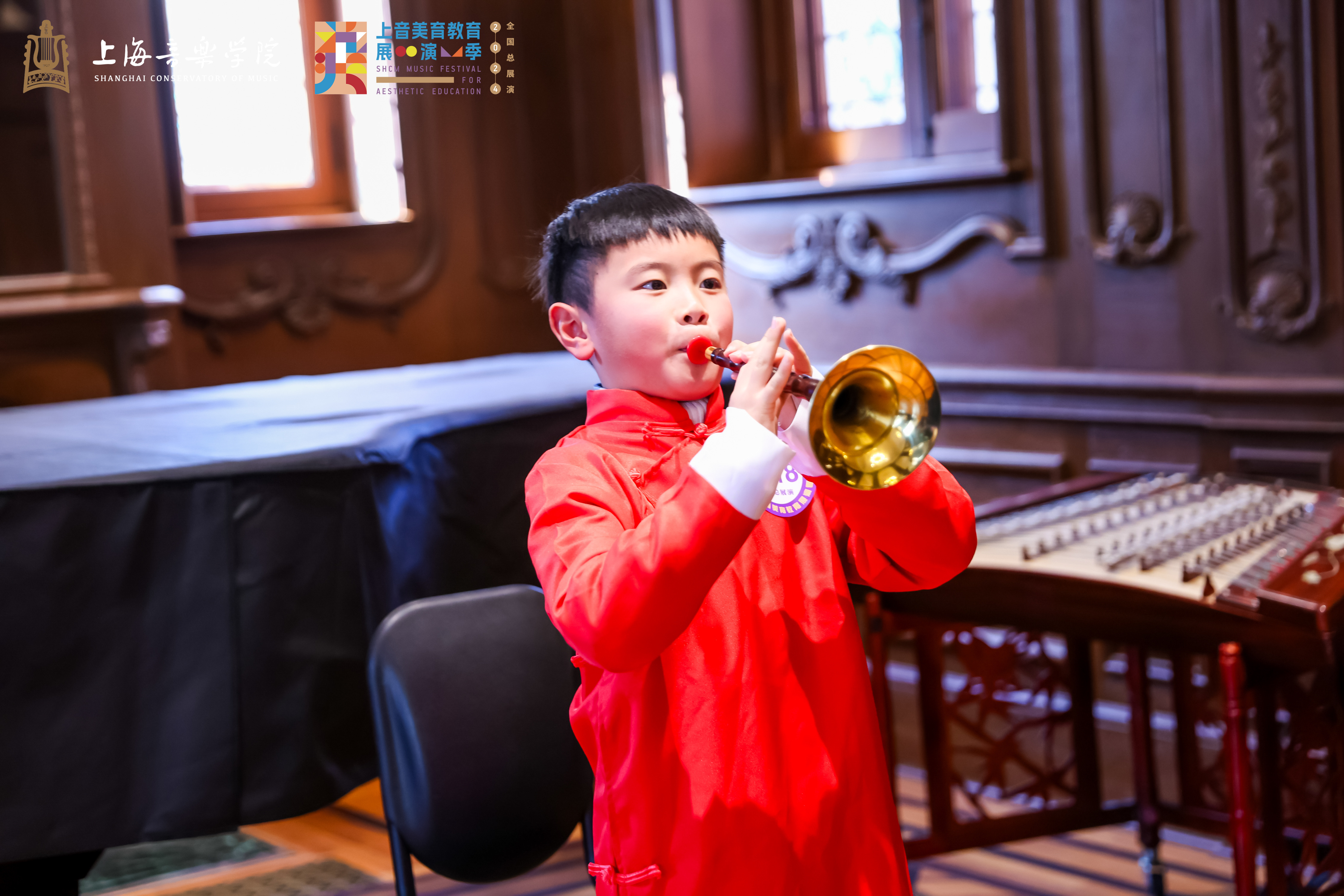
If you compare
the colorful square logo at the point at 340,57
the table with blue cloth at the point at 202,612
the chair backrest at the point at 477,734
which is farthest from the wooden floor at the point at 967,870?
the colorful square logo at the point at 340,57

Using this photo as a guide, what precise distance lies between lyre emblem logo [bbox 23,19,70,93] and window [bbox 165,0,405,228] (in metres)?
0.33

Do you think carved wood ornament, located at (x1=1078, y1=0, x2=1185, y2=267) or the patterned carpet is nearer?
the patterned carpet

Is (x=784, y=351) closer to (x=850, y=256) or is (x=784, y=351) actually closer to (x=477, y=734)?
(x=477, y=734)

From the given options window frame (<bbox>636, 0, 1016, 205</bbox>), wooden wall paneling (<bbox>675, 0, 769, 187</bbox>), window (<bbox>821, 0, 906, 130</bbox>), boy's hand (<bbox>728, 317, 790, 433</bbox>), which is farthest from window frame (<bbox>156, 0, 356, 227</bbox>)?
boy's hand (<bbox>728, 317, 790, 433</bbox>)

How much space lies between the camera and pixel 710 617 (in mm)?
1010

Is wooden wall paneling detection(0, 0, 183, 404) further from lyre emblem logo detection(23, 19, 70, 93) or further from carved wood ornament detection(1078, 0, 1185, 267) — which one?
carved wood ornament detection(1078, 0, 1185, 267)

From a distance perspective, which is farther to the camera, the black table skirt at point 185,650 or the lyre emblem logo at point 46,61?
the lyre emblem logo at point 46,61

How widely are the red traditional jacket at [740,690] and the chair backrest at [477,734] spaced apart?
19.0 inches

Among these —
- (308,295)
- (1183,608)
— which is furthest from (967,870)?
(308,295)

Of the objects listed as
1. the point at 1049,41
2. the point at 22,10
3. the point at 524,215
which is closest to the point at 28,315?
the point at 22,10

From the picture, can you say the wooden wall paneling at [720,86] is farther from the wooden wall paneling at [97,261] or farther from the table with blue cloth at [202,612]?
the table with blue cloth at [202,612]

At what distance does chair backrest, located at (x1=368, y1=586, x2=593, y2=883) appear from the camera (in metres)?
1.49

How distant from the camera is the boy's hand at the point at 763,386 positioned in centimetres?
90

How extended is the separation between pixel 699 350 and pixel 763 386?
104 millimetres
